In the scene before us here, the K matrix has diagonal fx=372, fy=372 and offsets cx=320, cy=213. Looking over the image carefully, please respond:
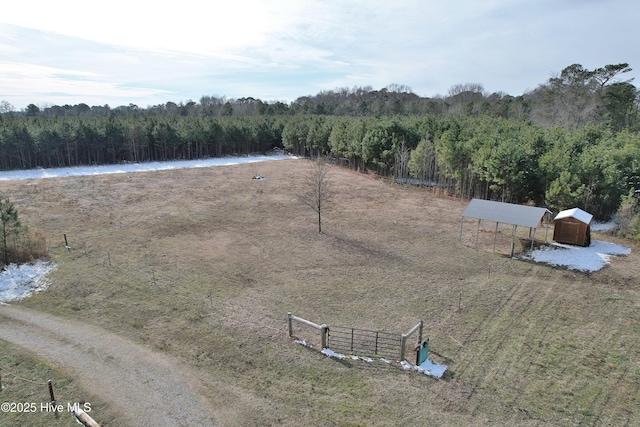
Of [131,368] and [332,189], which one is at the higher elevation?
[332,189]

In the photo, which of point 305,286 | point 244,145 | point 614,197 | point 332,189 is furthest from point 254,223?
point 244,145

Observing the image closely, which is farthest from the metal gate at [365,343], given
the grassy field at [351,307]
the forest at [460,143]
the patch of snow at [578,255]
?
the forest at [460,143]

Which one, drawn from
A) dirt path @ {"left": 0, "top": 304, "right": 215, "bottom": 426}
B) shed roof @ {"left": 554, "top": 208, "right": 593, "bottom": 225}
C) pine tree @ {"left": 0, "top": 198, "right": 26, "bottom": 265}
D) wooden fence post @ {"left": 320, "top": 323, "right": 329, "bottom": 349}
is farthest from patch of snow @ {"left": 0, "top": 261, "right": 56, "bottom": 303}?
shed roof @ {"left": 554, "top": 208, "right": 593, "bottom": 225}

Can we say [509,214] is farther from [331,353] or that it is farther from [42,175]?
[42,175]

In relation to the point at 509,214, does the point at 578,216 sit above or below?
below

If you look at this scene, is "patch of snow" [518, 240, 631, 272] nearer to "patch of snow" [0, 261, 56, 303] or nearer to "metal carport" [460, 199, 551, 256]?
"metal carport" [460, 199, 551, 256]

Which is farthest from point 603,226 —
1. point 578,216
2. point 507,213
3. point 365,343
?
point 365,343

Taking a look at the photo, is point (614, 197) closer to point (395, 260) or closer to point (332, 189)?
point (395, 260)
